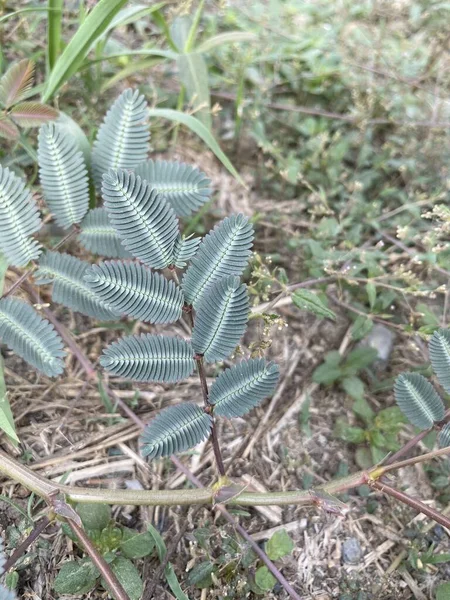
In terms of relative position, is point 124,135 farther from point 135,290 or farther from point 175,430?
point 175,430

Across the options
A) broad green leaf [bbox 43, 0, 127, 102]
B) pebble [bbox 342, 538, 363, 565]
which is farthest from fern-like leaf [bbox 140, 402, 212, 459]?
broad green leaf [bbox 43, 0, 127, 102]

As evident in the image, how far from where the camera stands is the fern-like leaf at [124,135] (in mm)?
1462

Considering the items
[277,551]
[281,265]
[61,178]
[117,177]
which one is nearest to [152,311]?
[117,177]

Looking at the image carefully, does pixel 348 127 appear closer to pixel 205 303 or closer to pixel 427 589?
pixel 205 303

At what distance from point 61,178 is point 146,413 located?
661 mm


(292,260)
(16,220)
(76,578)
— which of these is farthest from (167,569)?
(292,260)

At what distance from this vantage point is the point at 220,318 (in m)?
1.17

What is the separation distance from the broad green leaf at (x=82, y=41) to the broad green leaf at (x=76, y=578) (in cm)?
123

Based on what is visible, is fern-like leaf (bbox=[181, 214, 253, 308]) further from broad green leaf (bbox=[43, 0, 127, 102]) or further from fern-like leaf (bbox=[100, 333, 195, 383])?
broad green leaf (bbox=[43, 0, 127, 102])

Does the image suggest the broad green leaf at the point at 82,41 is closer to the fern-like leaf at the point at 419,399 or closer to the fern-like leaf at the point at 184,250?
the fern-like leaf at the point at 184,250

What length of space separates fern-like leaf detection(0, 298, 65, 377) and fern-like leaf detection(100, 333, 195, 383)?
0.58ft

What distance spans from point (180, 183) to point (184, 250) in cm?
32

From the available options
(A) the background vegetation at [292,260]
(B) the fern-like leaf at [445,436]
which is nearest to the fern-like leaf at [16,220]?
(A) the background vegetation at [292,260]

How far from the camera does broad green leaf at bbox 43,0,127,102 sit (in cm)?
158
